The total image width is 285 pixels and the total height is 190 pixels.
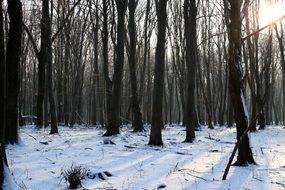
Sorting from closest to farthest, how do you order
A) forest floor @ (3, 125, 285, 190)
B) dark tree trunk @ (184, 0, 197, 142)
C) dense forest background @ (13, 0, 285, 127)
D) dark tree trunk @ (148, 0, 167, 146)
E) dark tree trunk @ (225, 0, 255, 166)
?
forest floor @ (3, 125, 285, 190) < dark tree trunk @ (225, 0, 255, 166) < dark tree trunk @ (148, 0, 167, 146) < dark tree trunk @ (184, 0, 197, 142) < dense forest background @ (13, 0, 285, 127)

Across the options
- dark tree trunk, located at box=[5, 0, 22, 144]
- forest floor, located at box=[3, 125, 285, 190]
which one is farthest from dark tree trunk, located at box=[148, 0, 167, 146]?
dark tree trunk, located at box=[5, 0, 22, 144]

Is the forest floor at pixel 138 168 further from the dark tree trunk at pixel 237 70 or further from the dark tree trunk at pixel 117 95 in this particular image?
the dark tree trunk at pixel 117 95

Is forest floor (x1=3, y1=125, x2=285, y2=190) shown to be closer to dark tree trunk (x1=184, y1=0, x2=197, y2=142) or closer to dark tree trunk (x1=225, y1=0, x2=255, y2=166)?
dark tree trunk (x1=225, y1=0, x2=255, y2=166)

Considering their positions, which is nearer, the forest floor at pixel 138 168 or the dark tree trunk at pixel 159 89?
the forest floor at pixel 138 168

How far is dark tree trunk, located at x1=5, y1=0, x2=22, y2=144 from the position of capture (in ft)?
30.6

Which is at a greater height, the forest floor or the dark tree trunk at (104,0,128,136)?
the dark tree trunk at (104,0,128,136)

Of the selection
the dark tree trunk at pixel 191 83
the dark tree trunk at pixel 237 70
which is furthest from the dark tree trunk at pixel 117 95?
the dark tree trunk at pixel 237 70

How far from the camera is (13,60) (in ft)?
30.8

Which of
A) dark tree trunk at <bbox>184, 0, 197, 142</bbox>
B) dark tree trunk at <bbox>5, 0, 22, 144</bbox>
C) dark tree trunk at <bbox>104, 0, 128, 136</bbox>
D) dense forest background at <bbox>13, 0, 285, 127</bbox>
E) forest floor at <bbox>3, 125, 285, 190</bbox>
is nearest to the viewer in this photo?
forest floor at <bbox>3, 125, 285, 190</bbox>

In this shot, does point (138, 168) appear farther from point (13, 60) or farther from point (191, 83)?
point (191, 83)

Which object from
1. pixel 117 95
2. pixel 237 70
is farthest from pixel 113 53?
pixel 237 70

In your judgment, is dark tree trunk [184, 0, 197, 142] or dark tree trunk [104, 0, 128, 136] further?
dark tree trunk [104, 0, 128, 136]

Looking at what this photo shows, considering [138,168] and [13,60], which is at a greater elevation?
[13,60]

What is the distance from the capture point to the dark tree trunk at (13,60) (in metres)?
9.32
